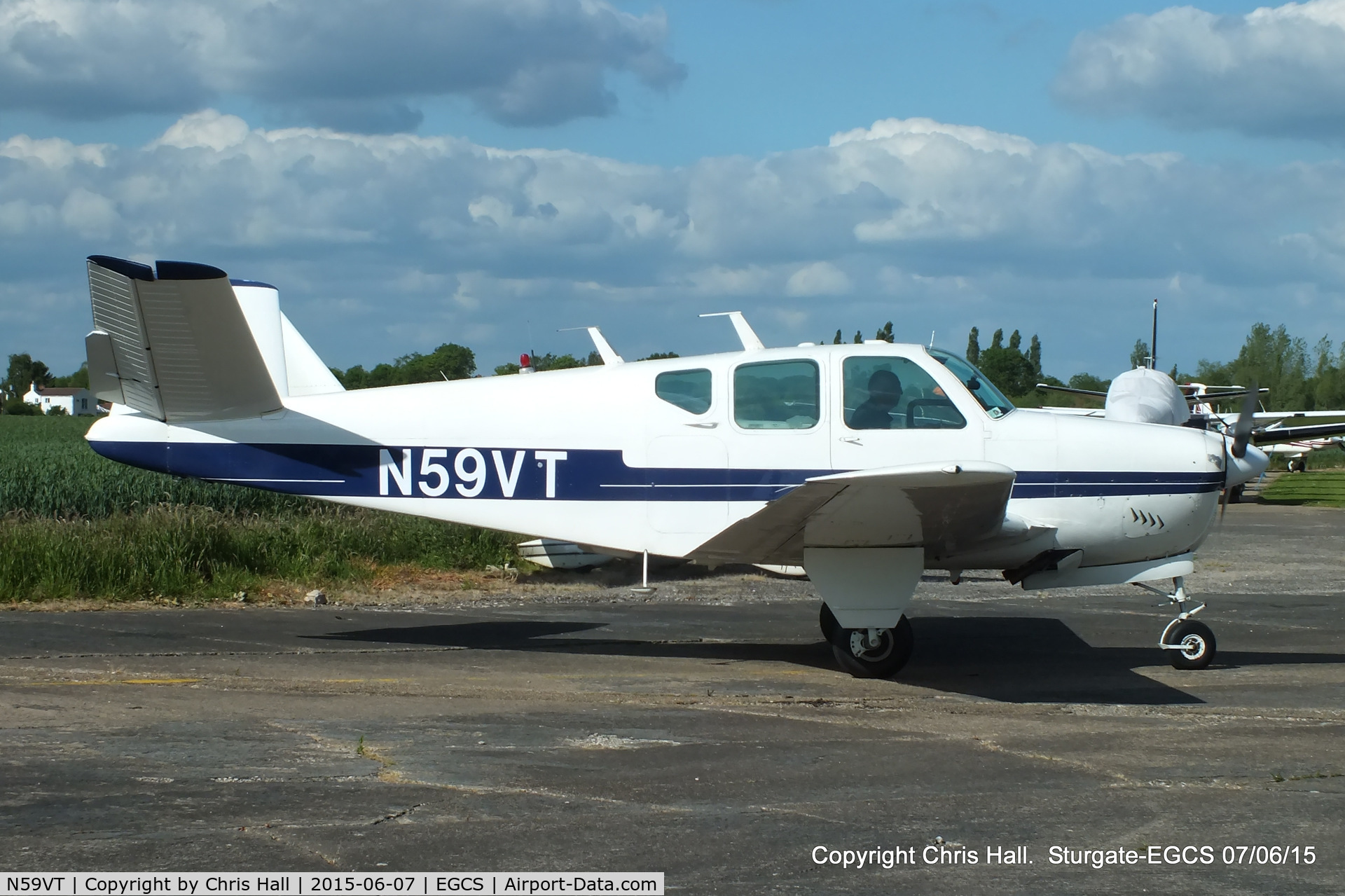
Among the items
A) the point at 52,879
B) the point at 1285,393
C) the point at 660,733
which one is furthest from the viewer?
the point at 1285,393

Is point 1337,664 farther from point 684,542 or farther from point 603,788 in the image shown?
point 603,788

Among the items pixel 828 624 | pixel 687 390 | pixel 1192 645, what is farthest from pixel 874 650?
pixel 1192 645

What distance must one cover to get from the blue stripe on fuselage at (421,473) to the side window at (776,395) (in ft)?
1.25

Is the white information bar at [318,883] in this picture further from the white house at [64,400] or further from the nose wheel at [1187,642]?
the white house at [64,400]

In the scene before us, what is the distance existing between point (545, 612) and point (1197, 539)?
5745 millimetres

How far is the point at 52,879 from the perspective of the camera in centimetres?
396

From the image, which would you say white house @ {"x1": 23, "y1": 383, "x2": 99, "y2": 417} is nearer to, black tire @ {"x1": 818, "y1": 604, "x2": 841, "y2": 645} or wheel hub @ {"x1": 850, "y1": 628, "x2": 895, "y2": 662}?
black tire @ {"x1": 818, "y1": 604, "x2": 841, "y2": 645}

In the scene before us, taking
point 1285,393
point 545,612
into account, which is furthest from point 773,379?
point 1285,393

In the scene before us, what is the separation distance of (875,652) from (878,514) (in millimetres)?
1320

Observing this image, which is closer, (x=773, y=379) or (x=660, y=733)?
(x=660, y=733)

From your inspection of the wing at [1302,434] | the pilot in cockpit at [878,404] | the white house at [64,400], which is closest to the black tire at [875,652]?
the pilot in cockpit at [878,404]

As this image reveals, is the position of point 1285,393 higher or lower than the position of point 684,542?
higher

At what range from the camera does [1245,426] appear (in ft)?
26.8

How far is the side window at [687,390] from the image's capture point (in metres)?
7.99
